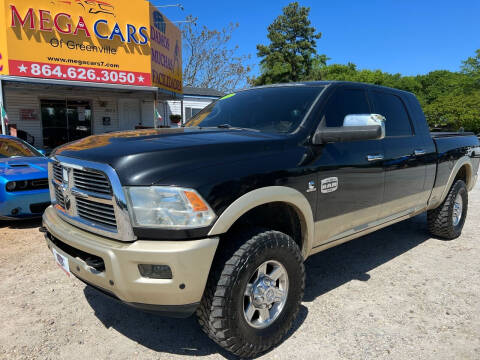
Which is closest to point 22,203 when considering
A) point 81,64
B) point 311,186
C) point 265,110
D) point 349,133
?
point 265,110

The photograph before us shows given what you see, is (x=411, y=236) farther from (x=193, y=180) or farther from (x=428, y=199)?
(x=193, y=180)

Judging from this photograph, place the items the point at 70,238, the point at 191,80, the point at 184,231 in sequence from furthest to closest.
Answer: the point at 191,80 → the point at 70,238 → the point at 184,231

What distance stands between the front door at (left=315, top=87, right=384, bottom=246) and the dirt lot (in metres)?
0.64

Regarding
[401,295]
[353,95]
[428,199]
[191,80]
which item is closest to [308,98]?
[353,95]

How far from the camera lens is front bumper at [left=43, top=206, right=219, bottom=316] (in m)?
1.90

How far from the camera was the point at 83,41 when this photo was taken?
11945mm

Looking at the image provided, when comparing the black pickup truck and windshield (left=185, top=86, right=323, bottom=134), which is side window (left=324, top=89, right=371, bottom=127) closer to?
the black pickup truck

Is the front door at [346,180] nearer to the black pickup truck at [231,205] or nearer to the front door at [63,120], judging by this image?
the black pickup truck at [231,205]

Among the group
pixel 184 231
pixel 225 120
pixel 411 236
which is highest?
pixel 225 120

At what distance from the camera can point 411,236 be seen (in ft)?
16.7

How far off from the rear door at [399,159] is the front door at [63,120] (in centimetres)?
1370

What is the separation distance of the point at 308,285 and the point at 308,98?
1756 mm

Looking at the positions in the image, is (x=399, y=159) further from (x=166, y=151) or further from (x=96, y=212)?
(x=96, y=212)

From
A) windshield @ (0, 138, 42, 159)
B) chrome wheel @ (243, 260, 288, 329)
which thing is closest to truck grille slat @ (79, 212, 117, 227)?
chrome wheel @ (243, 260, 288, 329)
